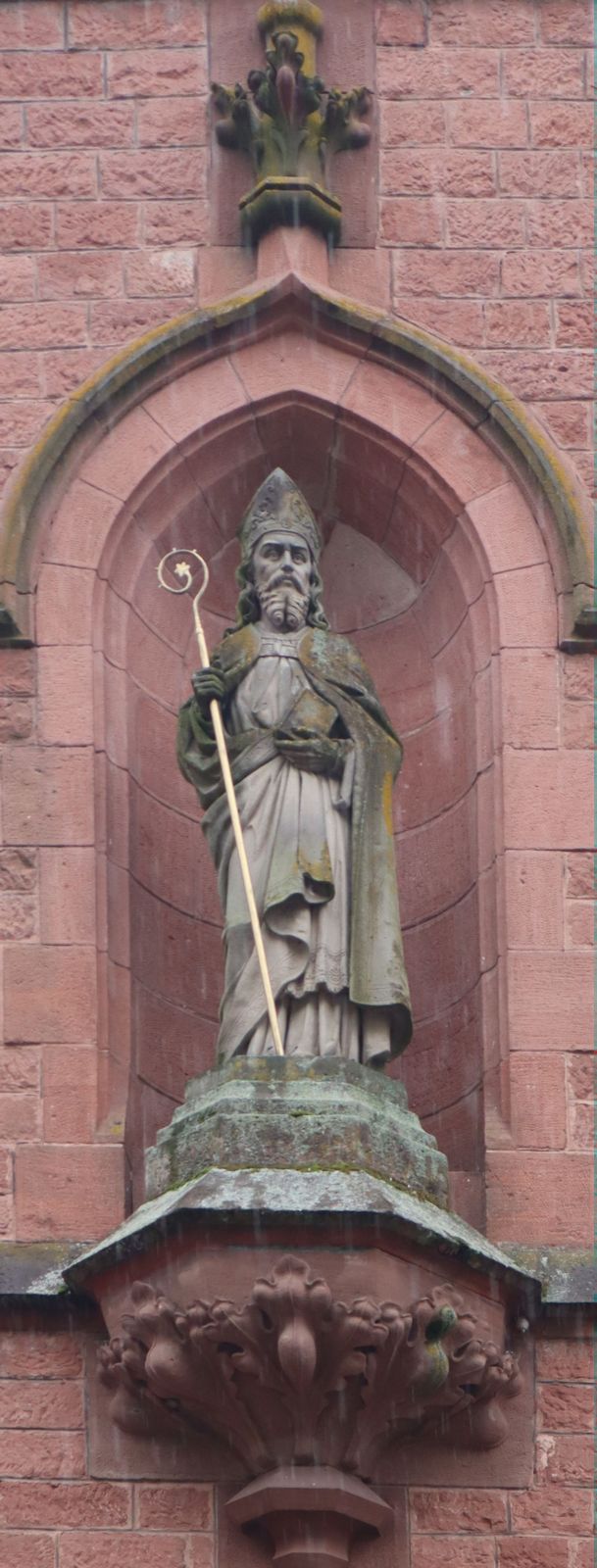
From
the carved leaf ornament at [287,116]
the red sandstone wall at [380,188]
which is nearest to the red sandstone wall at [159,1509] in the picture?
the red sandstone wall at [380,188]

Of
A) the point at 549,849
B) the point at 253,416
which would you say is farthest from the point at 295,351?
the point at 549,849

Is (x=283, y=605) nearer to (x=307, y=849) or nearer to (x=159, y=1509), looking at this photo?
(x=307, y=849)

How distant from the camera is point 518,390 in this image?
14867mm

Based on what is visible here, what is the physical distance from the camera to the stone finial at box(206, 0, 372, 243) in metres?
15.0

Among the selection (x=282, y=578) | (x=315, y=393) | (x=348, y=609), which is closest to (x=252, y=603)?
(x=282, y=578)

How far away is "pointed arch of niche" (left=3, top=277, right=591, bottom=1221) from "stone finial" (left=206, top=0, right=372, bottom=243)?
289 mm

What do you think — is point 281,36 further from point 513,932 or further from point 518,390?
point 513,932

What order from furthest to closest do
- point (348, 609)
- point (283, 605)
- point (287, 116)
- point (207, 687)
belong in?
point (348, 609) < point (287, 116) < point (283, 605) < point (207, 687)

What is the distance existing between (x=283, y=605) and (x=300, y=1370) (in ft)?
8.31

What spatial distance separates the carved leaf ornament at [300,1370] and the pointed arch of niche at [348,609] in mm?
1225

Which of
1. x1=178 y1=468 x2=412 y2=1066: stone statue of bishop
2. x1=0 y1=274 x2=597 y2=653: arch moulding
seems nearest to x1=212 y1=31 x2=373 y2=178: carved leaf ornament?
x1=0 y1=274 x2=597 y2=653: arch moulding

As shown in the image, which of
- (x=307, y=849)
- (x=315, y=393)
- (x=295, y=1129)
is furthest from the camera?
(x=315, y=393)

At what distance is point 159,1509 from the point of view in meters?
13.0

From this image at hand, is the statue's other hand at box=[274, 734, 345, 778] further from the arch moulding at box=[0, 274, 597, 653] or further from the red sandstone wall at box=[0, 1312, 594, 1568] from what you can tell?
the red sandstone wall at box=[0, 1312, 594, 1568]
